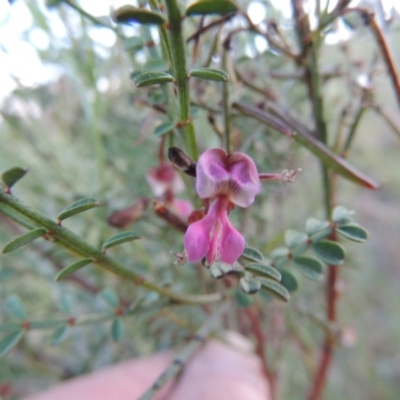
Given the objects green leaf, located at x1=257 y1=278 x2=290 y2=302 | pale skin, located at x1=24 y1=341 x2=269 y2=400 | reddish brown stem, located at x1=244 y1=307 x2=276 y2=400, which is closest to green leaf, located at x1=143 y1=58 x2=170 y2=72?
green leaf, located at x1=257 y1=278 x2=290 y2=302

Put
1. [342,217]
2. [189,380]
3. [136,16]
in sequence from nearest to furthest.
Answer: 1. [136,16]
2. [342,217]
3. [189,380]

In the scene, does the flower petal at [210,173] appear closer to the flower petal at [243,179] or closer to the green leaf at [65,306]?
the flower petal at [243,179]

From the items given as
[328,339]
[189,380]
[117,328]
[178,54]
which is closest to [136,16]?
[178,54]

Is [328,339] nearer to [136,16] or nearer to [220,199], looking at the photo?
[220,199]

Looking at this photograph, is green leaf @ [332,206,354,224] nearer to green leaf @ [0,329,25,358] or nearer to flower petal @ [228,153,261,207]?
flower petal @ [228,153,261,207]

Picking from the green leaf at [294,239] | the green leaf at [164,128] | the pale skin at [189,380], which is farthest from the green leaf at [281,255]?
the pale skin at [189,380]
